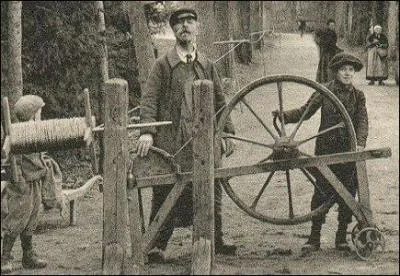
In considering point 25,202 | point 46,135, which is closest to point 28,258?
point 25,202

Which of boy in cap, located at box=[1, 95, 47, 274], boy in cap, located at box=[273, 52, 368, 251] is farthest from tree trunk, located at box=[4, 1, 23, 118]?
boy in cap, located at box=[273, 52, 368, 251]

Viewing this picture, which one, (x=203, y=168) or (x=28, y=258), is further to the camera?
(x=28, y=258)

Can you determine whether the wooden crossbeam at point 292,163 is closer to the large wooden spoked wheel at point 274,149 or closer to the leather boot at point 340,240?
the large wooden spoked wheel at point 274,149

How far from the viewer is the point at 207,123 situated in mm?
6449

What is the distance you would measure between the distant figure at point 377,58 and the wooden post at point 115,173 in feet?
54.4

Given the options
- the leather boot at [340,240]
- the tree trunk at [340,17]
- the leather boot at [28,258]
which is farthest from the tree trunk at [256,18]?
the leather boot at [28,258]

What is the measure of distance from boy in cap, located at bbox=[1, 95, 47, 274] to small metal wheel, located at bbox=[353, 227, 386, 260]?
2793mm

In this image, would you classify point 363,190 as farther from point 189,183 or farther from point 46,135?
point 46,135

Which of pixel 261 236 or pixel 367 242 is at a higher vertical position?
pixel 367 242

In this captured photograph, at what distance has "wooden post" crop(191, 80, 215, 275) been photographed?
644 centimetres

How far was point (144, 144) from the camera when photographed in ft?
22.4

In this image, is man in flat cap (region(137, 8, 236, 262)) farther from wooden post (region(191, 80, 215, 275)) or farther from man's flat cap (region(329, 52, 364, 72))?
man's flat cap (region(329, 52, 364, 72))

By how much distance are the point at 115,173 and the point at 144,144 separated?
1.76ft

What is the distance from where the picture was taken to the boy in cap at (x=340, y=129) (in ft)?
23.6
